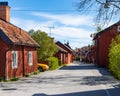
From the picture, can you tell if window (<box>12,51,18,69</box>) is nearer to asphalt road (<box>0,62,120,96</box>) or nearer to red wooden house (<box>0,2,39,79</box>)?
red wooden house (<box>0,2,39,79</box>)

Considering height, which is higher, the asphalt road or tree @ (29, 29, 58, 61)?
tree @ (29, 29, 58, 61)

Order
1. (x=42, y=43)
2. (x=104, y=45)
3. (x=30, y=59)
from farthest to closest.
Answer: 1. (x=104, y=45)
2. (x=42, y=43)
3. (x=30, y=59)

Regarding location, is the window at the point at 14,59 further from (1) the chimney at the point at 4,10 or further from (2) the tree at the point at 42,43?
(2) the tree at the point at 42,43

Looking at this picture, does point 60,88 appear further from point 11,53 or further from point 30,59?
point 30,59

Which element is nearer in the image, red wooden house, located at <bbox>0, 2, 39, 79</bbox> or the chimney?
red wooden house, located at <bbox>0, 2, 39, 79</bbox>

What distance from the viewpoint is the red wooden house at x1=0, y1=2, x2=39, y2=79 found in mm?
27375

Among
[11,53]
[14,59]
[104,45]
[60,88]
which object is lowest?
[60,88]

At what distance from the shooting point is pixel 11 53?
93.9 feet

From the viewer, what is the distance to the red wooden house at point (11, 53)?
89.8 feet

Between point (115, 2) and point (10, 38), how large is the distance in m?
11.9

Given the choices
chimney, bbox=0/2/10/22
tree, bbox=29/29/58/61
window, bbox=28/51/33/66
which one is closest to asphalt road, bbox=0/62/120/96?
window, bbox=28/51/33/66

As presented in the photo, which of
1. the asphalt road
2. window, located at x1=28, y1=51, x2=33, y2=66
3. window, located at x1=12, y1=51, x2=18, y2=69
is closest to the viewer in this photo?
the asphalt road

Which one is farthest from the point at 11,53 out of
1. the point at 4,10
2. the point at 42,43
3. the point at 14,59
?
the point at 42,43

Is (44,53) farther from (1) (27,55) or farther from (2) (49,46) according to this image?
(1) (27,55)
